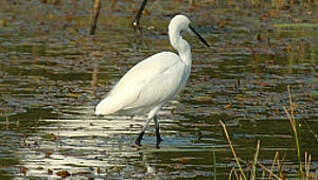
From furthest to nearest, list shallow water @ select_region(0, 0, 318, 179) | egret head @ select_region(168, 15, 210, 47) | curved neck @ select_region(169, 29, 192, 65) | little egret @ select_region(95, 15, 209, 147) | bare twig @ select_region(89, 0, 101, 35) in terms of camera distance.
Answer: bare twig @ select_region(89, 0, 101, 35) → egret head @ select_region(168, 15, 210, 47) → curved neck @ select_region(169, 29, 192, 65) → little egret @ select_region(95, 15, 209, 147) → shallow water @ select_region(0, 0, 318, 179)

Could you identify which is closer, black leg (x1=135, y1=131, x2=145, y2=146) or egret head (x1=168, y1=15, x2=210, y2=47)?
black leg (x1=135, y1=131, x2=145, y2=146)

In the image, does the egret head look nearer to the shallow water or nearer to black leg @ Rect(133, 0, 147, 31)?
the shallow water

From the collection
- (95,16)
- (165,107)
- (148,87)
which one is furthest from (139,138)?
(95,16)

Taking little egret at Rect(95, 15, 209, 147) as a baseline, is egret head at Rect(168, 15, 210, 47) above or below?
above

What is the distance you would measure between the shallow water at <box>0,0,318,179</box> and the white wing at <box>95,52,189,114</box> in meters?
0.39

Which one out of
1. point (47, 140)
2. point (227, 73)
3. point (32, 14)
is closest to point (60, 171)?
point (47, 140)

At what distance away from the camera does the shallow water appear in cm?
855

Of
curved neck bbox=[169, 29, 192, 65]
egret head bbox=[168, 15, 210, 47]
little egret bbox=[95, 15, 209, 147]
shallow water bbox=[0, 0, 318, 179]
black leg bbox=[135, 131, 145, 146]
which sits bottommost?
shallow water bbox=[0, 0, 318, 179]

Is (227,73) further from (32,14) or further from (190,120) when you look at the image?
(32,14)

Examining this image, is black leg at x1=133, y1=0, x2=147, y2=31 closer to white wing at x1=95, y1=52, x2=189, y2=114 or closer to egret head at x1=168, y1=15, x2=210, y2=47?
egret head at x1=168, y1=15, x2=210, y2=47

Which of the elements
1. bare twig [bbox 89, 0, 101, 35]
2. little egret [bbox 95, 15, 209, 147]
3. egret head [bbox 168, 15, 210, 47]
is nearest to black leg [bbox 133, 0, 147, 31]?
bare twig [bbox 89, 0, 101, 35]

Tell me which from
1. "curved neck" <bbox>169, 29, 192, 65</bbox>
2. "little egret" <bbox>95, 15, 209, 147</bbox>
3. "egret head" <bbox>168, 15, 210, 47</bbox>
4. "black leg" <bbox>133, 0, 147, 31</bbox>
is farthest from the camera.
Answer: "black leg" <bbox>133, 0, 147, 31</bbox>

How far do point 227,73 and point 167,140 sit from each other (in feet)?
13.4

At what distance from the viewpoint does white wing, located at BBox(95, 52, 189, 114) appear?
9.20m
